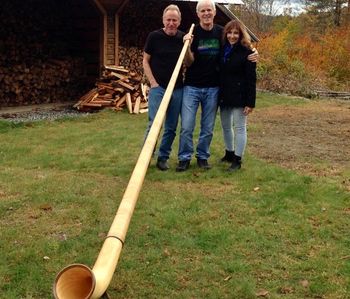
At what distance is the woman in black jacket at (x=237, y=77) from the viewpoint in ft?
18.0

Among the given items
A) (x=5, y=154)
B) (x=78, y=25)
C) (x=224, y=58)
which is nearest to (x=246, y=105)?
(x=224, y=58)

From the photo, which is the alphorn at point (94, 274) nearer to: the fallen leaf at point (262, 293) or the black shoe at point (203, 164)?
the fallen leaf at point (262, 293)

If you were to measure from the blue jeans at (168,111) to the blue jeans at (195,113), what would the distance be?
8 cm

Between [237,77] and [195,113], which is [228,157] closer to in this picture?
[195,113]

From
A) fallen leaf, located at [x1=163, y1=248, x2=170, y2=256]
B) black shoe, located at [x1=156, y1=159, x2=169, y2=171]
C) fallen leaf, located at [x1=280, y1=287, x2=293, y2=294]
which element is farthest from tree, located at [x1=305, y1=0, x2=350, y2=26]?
fallen leaf, located at [x1=280, y1=287, x2=293, y2=294]

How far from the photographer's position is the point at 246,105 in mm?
5668

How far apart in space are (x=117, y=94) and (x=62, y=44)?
2.56 meters

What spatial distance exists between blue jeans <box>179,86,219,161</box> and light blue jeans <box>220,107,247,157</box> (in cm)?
17

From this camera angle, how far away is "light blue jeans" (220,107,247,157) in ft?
19.1

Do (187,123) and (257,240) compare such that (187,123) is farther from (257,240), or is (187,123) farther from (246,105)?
(257,240)

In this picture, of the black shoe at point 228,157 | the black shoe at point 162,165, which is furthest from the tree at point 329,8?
the black shoe at point 162,165

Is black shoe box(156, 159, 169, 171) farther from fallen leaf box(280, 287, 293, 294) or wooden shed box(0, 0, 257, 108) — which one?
wooden shed box(0, 0, 257, 108)

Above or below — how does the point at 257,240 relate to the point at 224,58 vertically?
below

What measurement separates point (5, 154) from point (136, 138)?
209 cm
